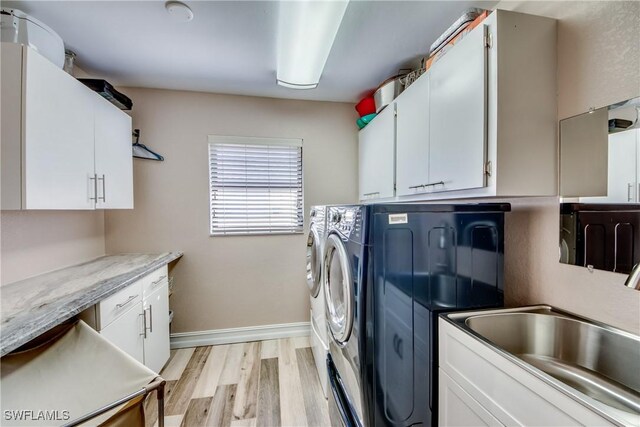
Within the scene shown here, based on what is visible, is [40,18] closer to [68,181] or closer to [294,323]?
[68,181]

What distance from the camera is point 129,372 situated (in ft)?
3.35

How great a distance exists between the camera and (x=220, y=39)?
1.78 m

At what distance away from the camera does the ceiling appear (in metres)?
1.50

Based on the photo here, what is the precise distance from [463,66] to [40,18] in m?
2.45

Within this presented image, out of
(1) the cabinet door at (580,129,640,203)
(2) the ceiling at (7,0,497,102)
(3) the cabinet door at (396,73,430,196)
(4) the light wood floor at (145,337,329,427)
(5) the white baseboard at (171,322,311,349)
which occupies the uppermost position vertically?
(2) the ceiling at (7,0,497,102)

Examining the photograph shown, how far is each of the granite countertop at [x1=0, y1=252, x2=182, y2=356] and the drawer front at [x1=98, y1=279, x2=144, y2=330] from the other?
2.3 inches

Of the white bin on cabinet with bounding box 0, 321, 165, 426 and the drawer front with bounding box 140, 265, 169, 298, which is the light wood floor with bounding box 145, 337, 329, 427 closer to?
the drawer front with bounding box 140, 265, 169, 298

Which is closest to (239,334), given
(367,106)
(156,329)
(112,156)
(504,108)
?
(156,329)

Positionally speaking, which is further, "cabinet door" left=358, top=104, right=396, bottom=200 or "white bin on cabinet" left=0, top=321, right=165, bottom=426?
"cabinet door" left=358, top=104, right=396, bottom=200

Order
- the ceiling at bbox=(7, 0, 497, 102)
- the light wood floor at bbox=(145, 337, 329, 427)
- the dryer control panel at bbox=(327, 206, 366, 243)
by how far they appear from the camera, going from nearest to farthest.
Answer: the dryer control panel at bbox=(327, 206, 366, 243)
the ceiling at bbox=(7, 0, 497, 102)
the light wood floor at bbox=(145, 337, 329, 427)

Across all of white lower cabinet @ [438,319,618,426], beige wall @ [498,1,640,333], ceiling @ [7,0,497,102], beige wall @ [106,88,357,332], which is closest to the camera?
white lower cabinet @ [438,319,618,426]

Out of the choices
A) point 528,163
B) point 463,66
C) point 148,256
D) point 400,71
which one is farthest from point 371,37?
point 148,256

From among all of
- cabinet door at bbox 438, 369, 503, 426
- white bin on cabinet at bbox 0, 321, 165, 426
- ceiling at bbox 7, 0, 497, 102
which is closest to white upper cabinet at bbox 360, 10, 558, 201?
ceiling at bbox 7, 0, 497, 102

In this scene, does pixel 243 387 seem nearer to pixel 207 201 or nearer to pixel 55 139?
pixel 207 201
